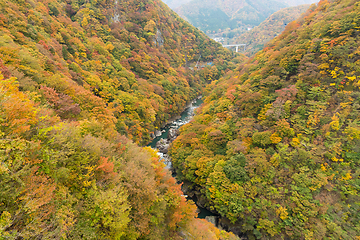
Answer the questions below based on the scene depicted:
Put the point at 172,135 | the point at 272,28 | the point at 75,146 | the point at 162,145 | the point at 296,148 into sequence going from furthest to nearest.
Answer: the point at 272,28, the point at 172,135, the point at 162,145, the point at 296,148, the point at 75,146

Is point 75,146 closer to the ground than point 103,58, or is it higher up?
closer to the ground

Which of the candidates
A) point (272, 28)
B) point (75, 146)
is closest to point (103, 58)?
A: point (75, 146)

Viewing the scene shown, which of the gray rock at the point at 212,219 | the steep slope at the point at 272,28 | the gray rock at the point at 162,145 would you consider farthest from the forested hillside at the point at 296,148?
the steep slope at the point at 272,28

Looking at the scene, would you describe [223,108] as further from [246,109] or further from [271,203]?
[271,203]

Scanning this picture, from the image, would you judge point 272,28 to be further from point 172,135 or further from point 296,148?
point 296,148

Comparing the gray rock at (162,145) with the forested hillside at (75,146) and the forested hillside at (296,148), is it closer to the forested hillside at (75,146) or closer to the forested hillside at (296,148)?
the forested hillside at (75,146)
